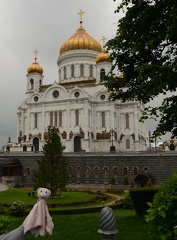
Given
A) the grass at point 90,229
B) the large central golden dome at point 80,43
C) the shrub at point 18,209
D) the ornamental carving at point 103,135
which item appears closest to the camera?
the grass at point 90,229

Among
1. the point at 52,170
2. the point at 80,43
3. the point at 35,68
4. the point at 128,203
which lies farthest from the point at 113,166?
the point at 80,43

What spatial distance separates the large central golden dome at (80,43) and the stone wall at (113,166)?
26.3 metres

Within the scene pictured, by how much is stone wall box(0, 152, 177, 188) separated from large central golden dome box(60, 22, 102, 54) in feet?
86.1

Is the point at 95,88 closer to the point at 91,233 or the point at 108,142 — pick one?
the point at 108,142

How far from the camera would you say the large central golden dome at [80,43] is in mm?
58188

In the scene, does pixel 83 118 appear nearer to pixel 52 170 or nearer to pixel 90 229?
pixel 52 170

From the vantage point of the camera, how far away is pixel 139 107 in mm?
51625

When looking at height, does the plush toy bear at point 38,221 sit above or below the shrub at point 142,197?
above

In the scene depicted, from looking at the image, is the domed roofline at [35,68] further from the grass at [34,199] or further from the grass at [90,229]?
the grass at [90,229]

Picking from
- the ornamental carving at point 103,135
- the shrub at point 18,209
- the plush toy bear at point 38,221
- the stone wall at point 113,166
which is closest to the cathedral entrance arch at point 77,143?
the ornamental carving at point 103,135

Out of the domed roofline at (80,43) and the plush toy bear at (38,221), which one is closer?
the plush toy bear at (38,221)

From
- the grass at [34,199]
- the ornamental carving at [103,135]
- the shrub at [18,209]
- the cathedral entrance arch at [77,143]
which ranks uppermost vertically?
the ornamental carving at [103,135]

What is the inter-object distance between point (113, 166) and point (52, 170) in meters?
13.5

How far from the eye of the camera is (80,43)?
58156 millimetres
